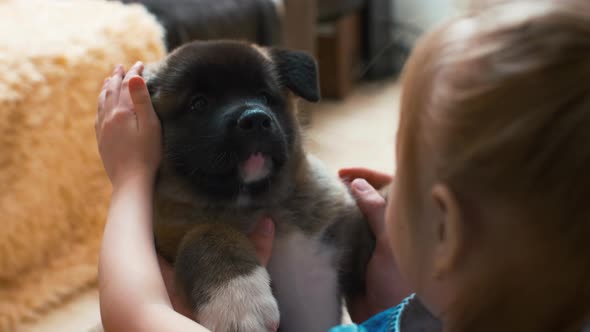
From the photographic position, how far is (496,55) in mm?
557

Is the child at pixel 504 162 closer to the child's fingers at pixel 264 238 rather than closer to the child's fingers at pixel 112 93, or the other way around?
the child's fingers at pixel 264 238

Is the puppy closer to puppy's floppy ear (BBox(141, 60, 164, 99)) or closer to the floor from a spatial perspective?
puppy's floppy ear (BBox(141, 60, 164, 99))

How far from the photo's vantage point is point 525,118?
54 centimetres

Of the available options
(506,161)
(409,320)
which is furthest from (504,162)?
(409,320)

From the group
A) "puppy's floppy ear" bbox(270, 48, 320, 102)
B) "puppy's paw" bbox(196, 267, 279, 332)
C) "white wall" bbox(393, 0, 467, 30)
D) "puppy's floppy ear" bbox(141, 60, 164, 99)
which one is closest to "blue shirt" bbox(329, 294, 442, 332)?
"puppy's paw" bbox(196, 267, 279, 332)

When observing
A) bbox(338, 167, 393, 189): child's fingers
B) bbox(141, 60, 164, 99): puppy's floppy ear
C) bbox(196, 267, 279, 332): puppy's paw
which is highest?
bbox(141, 60, 164, 99): puppy's floppy ear

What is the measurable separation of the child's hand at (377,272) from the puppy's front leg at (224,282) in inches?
11.8

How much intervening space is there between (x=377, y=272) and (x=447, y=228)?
581 mm

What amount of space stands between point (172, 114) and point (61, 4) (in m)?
1.00

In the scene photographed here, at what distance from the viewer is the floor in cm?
275

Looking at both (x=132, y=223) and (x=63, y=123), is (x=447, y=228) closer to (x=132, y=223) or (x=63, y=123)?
(x=132, y=223)

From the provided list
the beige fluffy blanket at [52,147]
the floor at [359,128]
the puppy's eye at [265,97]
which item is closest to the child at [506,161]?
the puppy's eye at [265,97]

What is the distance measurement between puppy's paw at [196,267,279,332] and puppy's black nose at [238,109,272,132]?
0.27 metres

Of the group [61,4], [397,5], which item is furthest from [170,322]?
[397,5]
